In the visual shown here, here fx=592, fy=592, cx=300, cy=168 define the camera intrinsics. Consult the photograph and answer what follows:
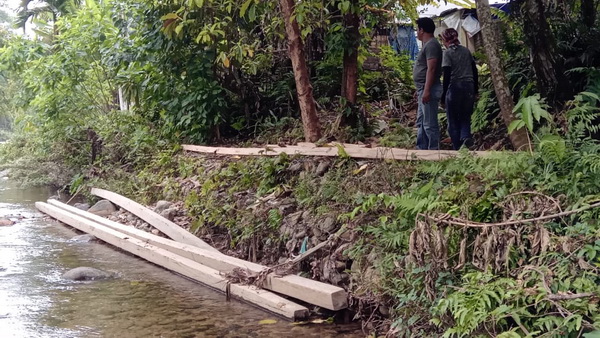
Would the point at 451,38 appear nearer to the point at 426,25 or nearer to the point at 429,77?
the point at 426,25

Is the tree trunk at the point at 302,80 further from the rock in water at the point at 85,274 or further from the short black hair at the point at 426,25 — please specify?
the rock in water at the point at 85,274

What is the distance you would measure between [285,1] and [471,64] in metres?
2.67

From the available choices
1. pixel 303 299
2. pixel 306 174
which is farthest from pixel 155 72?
pixel 303 299

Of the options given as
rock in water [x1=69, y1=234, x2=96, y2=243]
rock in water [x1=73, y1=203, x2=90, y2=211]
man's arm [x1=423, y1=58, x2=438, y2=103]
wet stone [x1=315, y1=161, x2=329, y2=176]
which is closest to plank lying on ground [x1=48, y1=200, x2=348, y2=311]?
rock in water [x1=69, y1=234, x2=96, y2=243]

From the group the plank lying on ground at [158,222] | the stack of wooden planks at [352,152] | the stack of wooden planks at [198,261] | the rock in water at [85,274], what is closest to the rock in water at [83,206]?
the stack of wooden planks at [198,261]

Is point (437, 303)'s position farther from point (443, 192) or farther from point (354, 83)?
point (354, 83)

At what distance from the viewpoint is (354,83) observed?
930 centimetres

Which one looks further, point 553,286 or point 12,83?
point 12,83

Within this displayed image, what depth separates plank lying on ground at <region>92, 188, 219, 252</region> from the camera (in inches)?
311

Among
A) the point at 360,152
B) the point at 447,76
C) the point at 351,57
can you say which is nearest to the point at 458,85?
the point at 447,76

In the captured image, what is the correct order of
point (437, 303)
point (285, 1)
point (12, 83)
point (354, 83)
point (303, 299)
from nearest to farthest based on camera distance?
point (437, 303)
point (303, 299)
point (285, 1)
point (354, 83)
point (12, 83)

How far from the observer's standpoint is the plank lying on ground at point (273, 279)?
530cm

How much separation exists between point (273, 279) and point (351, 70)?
445 cm

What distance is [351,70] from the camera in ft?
30.7
